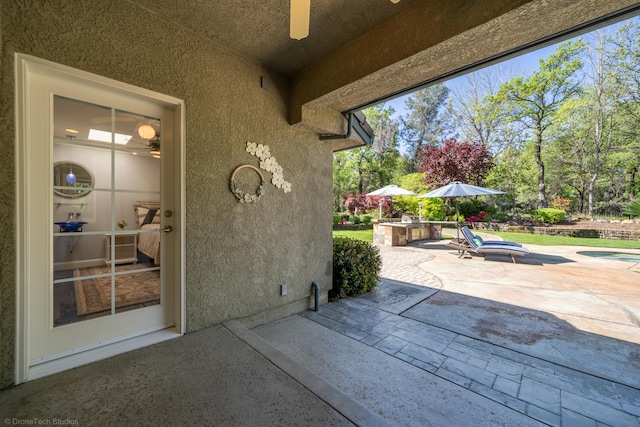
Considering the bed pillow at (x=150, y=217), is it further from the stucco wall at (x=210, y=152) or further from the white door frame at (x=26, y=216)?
the white door frame at (x=26, y=216)

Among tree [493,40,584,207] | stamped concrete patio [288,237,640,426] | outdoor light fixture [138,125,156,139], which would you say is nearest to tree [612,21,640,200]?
tree [493,40,584,207]

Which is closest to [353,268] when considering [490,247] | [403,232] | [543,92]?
[490,247]

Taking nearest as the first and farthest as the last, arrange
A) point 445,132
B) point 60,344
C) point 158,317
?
point 60,344, point 158,317, point 445,132

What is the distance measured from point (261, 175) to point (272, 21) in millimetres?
1560

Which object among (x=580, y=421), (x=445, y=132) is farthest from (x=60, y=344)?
(x=445, y=132)

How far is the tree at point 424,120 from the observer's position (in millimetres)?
24328

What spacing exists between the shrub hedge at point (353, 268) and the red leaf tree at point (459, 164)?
11.8m

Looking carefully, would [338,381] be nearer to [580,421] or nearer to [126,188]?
[580,421]

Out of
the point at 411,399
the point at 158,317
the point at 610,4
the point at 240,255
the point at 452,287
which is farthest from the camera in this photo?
the point at 452,287

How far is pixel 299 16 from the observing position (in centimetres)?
148

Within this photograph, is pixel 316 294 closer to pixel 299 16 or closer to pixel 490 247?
pixel 299 16

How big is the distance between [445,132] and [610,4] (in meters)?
25.3

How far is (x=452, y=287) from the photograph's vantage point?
486 centimetres

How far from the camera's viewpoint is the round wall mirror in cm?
208
